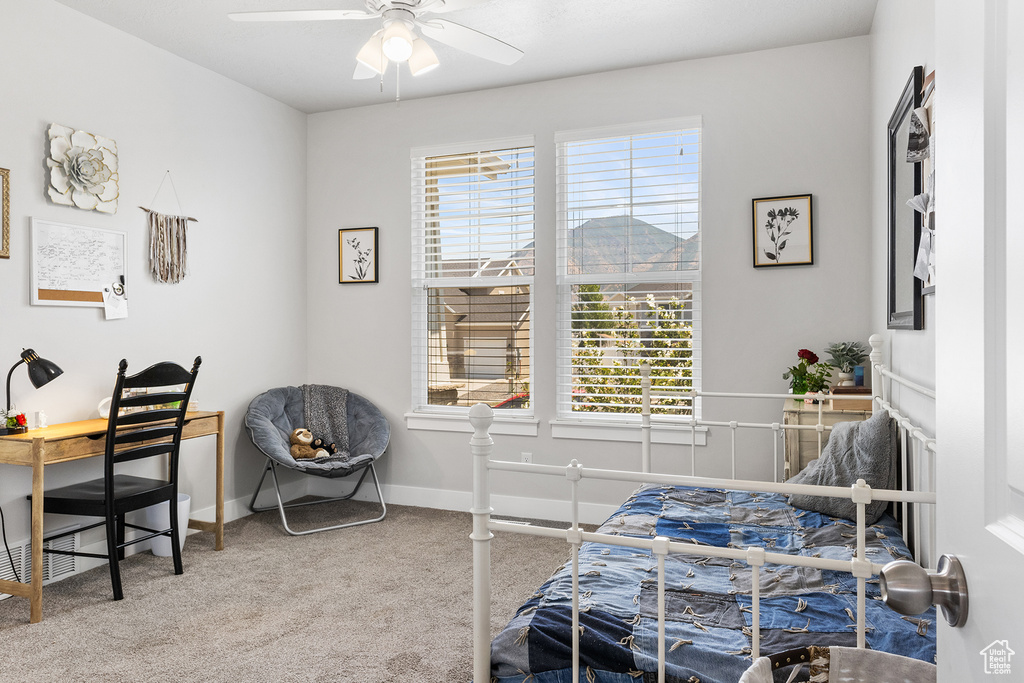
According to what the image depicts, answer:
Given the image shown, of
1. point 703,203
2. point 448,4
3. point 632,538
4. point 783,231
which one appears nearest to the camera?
point 632,538

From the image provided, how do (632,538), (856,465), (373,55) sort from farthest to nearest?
(373,55), (856,465), (632,538)

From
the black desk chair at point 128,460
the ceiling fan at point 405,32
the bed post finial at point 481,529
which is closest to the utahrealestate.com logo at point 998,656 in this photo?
the bed post finial at point 481,529

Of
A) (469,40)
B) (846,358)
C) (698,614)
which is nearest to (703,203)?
(846,358)

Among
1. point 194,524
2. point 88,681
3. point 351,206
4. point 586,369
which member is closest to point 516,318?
point 586,369

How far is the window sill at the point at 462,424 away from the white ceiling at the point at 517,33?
203 cm

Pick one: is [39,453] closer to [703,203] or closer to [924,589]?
[924,589]

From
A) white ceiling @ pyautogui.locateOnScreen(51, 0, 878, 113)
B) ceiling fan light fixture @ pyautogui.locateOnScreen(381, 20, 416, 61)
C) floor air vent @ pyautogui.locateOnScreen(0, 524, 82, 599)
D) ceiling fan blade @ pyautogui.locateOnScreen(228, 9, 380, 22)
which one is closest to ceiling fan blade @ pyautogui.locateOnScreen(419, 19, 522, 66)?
ceiling fan light fixture @ pyautogui.locateOnScreen(381, 20, 416, 61)

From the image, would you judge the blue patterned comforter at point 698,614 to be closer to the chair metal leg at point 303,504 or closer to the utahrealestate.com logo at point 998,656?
the utahrealestate.com logo at point 998,656

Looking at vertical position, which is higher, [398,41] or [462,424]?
[398,41]

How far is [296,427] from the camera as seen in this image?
14.1ft

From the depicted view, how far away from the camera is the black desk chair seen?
2721 mm

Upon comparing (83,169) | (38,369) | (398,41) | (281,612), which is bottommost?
(281,612)

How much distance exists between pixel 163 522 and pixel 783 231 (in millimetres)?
3459

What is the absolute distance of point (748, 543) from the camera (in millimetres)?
2072
